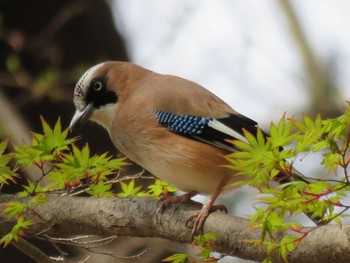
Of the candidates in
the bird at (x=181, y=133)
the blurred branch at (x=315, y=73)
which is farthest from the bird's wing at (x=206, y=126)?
the blurred branch at (x=315, y=73)

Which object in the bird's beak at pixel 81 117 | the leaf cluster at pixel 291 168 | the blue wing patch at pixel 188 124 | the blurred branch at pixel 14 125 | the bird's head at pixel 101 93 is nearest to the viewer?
the leaf cluster at pixel 291 168

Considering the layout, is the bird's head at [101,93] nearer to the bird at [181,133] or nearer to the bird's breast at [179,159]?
the bird at [181,133]

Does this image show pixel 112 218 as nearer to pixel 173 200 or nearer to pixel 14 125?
pixel 173 200

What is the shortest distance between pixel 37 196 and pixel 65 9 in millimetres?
4234

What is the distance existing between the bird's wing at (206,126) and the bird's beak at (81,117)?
51 cm

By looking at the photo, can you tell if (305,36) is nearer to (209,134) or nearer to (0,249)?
(0,249)

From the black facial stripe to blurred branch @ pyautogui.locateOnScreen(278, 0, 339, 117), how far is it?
159 inches

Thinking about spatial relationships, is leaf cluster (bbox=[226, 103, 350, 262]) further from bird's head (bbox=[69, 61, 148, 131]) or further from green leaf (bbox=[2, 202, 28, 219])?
bird's head (bbox=[69, 61, 148, 131])

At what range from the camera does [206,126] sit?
5.07 m

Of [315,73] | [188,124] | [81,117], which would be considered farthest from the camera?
[315,73]

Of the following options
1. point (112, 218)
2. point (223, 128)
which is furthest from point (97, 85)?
point (112, 218)

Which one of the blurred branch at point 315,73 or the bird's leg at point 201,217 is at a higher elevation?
the bird's leg at point 201,217

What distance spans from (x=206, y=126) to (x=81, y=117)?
822 mm

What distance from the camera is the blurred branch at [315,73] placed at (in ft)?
30.8
